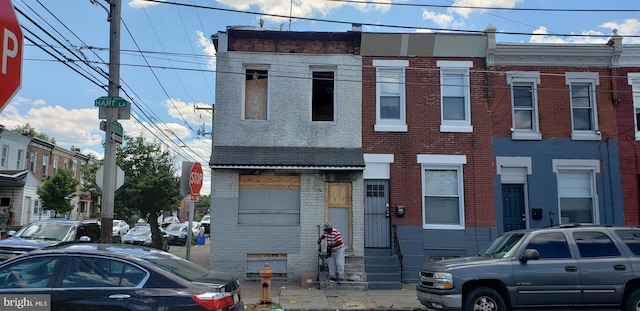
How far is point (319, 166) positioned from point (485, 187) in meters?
4.99

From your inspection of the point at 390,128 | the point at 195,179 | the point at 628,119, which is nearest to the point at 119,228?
the point at 195,179

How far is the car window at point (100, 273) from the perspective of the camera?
566cm

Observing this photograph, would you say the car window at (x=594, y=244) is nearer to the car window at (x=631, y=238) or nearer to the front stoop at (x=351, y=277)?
the car window at (x=631, y=238)

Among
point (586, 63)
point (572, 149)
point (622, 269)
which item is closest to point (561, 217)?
point (572, 149)

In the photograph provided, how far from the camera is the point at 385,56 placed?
1427 cm

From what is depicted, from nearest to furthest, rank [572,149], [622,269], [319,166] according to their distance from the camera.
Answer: [622,269]
[319,166]
[572,149]

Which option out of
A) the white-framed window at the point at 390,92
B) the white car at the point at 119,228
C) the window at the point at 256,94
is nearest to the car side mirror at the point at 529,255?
the white-framed window at the point at 390,92

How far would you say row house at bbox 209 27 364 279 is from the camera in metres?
13.3

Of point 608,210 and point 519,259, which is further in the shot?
point 608,210

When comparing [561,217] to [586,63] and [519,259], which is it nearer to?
[586,63]

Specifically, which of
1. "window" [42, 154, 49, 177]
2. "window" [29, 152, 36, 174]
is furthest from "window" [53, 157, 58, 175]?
"window" [29, 152, 36, 174]

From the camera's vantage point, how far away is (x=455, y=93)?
566 inches

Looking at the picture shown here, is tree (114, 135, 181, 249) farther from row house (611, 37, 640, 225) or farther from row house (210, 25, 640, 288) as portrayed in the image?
row house (611, 37, 640, 225)

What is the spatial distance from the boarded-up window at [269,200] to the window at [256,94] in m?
1.94
